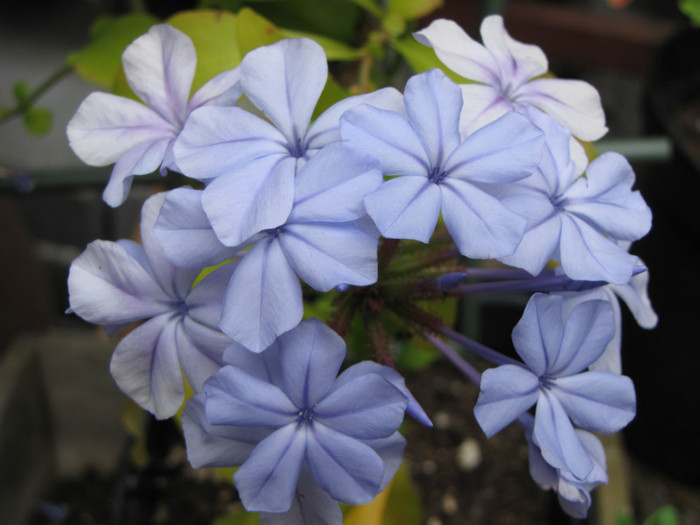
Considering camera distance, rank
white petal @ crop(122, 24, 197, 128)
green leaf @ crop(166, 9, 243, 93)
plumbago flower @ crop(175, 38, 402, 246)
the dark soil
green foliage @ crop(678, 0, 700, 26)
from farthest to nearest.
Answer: the dark soil < green foliage @ crop(678, 0, 700, 26) < green leaf @ crop(166, 9, 243, 93) < white petal @ crop(122, 24, 197, 128) < plumbago flower @ crop(175, 38, 402, 246)

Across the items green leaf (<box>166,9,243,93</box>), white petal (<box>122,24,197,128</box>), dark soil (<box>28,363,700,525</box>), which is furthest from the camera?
dark soil (<box>28,363,700,525</box>)

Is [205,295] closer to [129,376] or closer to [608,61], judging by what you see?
[129,376]

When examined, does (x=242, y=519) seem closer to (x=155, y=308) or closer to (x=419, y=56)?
(x=155, y=308)

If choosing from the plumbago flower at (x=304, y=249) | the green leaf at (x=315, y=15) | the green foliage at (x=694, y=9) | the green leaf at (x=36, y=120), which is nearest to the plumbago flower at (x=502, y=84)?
the plumbago flower at (x=304, y=249)

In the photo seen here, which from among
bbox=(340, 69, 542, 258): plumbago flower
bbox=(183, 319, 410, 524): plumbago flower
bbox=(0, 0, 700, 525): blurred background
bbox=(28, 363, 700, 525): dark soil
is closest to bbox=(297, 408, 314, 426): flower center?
bbox=(183, 319, 410, 524): plumbago flower

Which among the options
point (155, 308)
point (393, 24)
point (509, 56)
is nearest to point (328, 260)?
point (155, 308)

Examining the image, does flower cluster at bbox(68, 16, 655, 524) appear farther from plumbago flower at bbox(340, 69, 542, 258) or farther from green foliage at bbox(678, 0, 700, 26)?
green foliage at bbox(678, 0, 700, 26)

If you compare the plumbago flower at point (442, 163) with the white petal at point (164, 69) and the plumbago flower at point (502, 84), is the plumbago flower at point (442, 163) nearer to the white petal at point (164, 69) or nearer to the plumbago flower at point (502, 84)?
the plumbago flower at point (502, 84)
